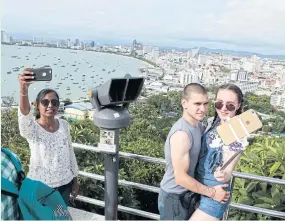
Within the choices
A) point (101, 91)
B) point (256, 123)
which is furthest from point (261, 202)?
point (101, 91)

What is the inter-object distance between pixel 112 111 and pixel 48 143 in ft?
1.27

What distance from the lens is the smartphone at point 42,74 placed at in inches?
68.4

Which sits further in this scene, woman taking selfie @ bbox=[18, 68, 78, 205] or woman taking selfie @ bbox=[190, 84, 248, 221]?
woman taking selfie @ bbox=[18, 68, 78, 205]

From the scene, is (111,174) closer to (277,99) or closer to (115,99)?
(115,99)

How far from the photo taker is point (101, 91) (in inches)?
71.5

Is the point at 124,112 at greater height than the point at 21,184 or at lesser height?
greater

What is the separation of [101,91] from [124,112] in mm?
193

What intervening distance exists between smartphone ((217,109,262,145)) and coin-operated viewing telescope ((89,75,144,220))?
1.98 ft

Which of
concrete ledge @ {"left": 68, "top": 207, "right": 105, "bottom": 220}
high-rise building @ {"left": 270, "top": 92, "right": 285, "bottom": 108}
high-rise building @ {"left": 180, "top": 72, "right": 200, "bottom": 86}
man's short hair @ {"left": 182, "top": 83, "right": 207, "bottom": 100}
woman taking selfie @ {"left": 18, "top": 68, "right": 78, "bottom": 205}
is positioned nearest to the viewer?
man's short hair @ {"left": 182, "top": 83, "right": 207, "bottom": 100}

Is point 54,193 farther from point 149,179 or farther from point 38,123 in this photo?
point 149,179

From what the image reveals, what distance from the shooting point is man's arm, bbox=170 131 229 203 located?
1529mm

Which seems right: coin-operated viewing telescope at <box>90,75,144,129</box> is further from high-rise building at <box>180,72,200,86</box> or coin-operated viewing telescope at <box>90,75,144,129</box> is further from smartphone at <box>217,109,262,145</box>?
smartphone at <box>217,109,262,145</box>

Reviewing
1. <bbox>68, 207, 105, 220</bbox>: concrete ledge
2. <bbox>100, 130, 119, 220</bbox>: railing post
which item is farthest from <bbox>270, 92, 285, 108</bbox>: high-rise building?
<bbox>100, 130, 119, 220</bbox>: railing post

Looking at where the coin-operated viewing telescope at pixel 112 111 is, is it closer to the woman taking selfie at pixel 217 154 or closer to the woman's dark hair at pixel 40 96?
the woman's dark hair at pixel 40 96
